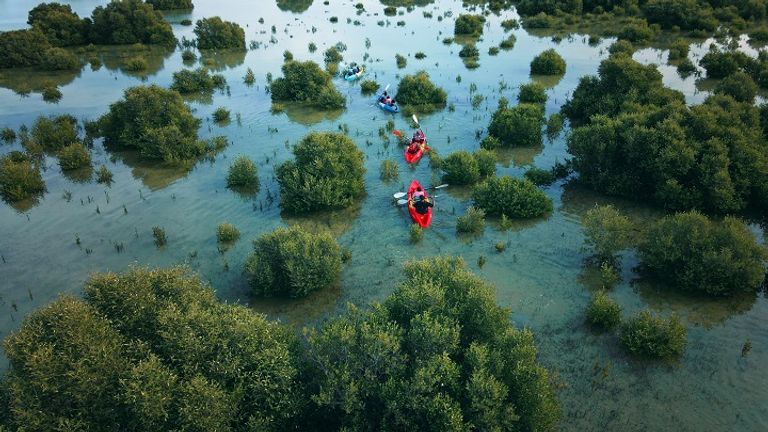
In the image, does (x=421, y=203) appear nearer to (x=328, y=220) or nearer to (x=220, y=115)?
(x=328, y=220)

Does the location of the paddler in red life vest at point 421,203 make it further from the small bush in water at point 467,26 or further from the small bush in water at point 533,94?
the small bush in water at point 467,26

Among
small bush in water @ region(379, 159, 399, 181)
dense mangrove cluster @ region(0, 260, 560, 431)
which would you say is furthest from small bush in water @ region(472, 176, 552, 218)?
dense mangrove cluster @ region(0, 260, 560, 431)

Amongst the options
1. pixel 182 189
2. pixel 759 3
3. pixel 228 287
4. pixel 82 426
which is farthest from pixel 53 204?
pixel 759 3

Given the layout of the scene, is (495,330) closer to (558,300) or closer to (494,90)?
(558,300)

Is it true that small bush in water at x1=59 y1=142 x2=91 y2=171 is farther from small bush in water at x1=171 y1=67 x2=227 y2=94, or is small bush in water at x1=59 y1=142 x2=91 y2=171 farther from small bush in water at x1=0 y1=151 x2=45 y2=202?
small bush in water at x1=171 y1=67 x2=227 y2=94

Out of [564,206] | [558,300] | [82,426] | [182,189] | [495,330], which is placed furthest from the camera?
[182,189]

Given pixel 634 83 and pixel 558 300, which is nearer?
pixel 558 300
